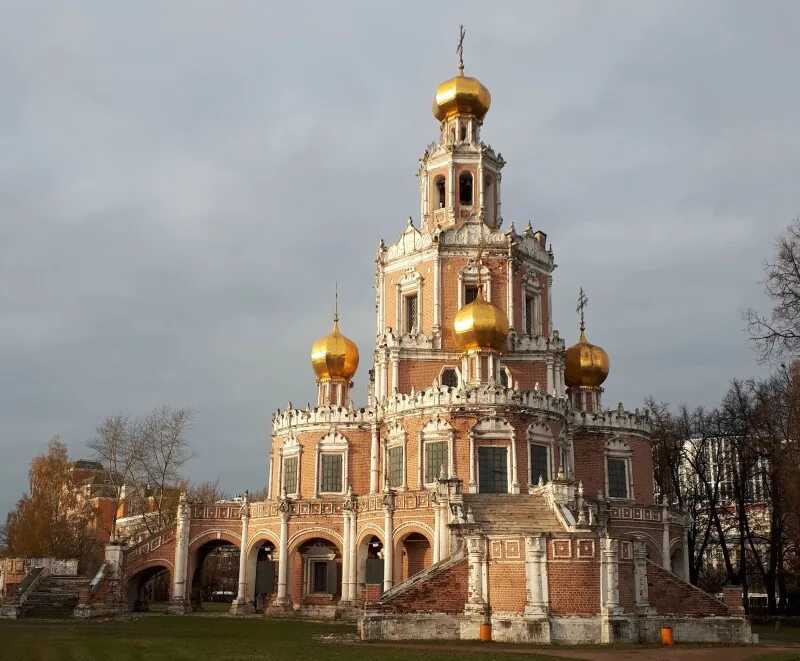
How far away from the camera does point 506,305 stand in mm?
45219

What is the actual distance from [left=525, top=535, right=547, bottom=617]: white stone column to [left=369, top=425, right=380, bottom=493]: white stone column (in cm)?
1719

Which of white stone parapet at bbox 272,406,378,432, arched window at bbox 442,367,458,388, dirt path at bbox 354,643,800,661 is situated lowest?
dirt path at bbox 354,643,800,661

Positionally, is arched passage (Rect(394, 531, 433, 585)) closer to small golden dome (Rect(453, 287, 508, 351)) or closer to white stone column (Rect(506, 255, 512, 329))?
small golden dome (Rect(453, 287, 508, 351))

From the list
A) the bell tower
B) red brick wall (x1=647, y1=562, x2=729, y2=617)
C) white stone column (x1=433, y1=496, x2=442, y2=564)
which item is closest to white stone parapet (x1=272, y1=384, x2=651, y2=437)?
white stone column (x1=433, y1=496, x2=442, y2=564)

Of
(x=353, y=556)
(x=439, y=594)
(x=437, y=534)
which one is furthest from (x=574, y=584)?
(x=353, y=556)

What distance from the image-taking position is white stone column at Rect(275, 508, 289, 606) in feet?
133

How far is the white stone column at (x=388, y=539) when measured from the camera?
37.3 metres

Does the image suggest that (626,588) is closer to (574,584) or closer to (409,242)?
(574,584)

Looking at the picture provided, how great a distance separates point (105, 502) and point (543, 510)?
2223 inches

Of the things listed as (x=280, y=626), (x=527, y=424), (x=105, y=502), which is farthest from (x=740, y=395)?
(x=105, y=502)

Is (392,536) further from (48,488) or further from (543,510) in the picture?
(48,488)

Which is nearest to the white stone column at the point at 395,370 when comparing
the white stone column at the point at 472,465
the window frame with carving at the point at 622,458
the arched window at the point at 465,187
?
the white stone column at the point at 472,465

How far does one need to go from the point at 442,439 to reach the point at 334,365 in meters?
10.2

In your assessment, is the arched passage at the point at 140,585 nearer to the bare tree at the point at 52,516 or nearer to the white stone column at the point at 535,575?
the bare tree at the point at 52,516
